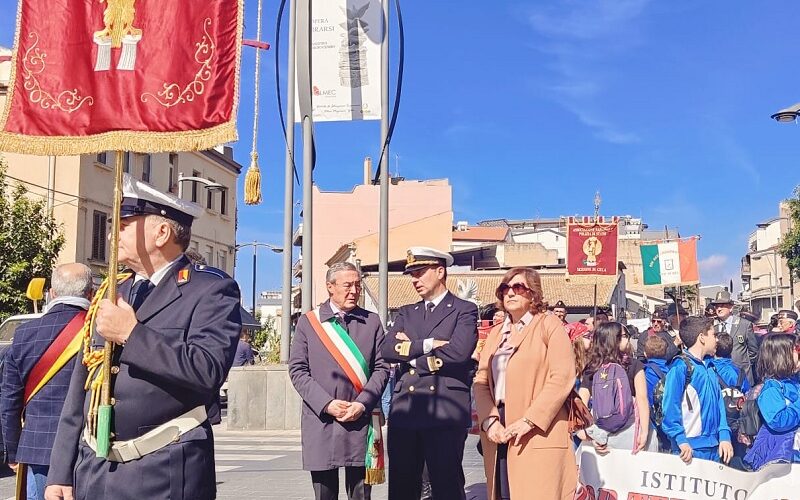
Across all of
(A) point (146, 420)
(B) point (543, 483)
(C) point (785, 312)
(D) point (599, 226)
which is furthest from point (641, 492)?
(D) point (599, 226)

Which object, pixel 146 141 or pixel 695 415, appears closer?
pixel 146 141

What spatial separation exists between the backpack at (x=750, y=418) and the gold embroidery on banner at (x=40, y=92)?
17.8ft

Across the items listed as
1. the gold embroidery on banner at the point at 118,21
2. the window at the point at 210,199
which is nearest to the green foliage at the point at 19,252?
the gold embroidery on banner at the point at 118,21

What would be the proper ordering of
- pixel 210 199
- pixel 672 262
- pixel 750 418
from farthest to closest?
pixel 210 199
pixel 672 262
pixel 750 418

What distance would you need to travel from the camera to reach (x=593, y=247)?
1088 inches

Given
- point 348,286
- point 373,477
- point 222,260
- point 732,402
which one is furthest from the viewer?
point 222,260

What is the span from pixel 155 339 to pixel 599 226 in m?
25.6

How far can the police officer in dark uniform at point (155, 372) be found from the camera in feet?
10.5

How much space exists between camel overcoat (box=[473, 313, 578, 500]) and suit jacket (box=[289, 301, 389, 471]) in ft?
2.94

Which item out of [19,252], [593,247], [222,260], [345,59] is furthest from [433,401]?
[222,260]

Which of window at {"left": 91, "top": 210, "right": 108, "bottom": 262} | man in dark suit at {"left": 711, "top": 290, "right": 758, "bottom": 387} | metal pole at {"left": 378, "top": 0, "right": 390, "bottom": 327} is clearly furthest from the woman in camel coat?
window at {"left": 91, "top": 210, "right": 108, "bottom": 262}

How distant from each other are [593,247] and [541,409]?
23403mm

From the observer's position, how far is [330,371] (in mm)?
5734

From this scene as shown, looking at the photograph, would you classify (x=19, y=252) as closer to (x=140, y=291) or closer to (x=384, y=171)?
(x=384, y=171)
